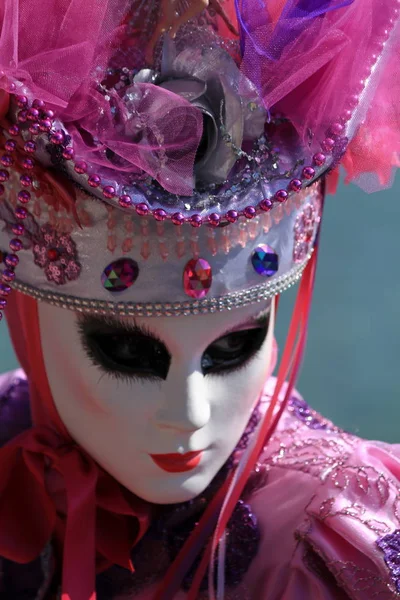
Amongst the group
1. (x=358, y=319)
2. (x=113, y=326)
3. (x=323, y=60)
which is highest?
(x=323, y=60)

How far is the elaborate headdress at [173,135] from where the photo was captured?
2.62 ft

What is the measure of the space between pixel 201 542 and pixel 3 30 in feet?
2.15

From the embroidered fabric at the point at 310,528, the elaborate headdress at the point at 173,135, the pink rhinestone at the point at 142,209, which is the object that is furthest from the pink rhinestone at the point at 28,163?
the embroidered fabric at the point at 310,528

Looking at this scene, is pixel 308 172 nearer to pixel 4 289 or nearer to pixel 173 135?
pixel 173 135

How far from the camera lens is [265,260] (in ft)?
2.93

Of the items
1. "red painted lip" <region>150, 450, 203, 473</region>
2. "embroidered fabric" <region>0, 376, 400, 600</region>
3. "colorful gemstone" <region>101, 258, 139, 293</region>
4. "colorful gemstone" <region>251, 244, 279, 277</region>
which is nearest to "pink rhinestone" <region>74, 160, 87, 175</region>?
"colorful gemstone" <region>101, 258, 139, 293</region>

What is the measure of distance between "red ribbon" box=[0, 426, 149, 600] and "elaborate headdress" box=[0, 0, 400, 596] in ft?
0.77

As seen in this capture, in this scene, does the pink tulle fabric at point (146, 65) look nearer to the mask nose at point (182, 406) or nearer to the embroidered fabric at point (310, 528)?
the mask nose at point (182, 406)

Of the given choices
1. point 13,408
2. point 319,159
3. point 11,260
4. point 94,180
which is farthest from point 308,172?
point 13,408

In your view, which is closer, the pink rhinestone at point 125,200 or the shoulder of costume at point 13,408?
the pink rhinestone at point 125,200

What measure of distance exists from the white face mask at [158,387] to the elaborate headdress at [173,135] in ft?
0.16

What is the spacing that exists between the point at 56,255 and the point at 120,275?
7 centimetres

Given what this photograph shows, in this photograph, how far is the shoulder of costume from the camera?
47.6 inches

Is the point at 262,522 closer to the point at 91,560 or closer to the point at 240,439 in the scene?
the point at 240,439
